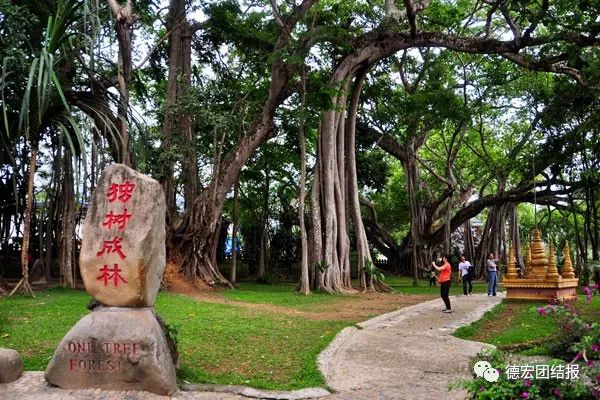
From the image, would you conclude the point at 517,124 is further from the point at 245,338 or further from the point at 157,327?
the point at 157,327

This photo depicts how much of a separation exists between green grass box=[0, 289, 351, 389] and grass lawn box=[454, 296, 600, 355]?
76.9 inches

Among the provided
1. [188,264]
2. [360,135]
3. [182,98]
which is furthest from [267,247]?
[182,98]

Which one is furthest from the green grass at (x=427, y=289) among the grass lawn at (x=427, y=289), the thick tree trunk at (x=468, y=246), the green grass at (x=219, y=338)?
the green grass at (x=219, y=338)

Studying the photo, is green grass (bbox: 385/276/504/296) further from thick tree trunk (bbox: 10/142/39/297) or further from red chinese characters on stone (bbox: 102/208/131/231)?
red chinese characters on stone (bbox: 102/208/131/231)

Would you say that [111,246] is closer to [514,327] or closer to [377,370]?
[377,370]

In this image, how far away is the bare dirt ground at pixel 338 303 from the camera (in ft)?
29.8

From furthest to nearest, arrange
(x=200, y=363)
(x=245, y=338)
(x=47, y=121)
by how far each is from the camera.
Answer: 1. (x=47, y=121)
2. (x=245, y=338)
3. (x=200, y=363)

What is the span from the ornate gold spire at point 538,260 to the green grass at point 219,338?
5.24 metres

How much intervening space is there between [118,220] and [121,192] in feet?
0.83

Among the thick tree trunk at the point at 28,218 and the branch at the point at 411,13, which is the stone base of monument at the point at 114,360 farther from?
the branch at the point at 411,13

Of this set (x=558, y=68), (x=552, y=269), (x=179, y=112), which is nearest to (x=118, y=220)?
(x=179, y=112)

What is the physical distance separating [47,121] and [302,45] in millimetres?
5798

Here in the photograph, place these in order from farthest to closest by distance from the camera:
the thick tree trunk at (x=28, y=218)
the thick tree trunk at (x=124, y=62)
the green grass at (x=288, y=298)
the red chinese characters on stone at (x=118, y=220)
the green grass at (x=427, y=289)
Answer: the green grass at (x=427, y=289), the green grass at (x=288, y=298), the thick tree trunk at (x=124, y=62), the thick tree trunk at (x=28, y=218), the red chinese characters on stone at (x=118, y=220)

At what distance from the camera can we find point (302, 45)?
12.1m
